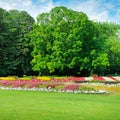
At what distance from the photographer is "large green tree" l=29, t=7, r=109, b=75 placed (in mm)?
49719

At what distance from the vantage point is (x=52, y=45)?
51188 mm

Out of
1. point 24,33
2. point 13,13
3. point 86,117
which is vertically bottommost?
point 86,117

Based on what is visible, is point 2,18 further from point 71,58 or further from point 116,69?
point 116,69

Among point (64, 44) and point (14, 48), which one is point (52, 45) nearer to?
point (64, 44)

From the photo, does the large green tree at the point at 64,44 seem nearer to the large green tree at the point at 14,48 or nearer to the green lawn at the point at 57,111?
the large green tree at the point at 14,48

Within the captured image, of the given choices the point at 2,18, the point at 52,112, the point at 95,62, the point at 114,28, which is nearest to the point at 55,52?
the point at 95,62

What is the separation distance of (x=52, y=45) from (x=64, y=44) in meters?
1.98

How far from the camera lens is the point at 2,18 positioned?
54.0 meters

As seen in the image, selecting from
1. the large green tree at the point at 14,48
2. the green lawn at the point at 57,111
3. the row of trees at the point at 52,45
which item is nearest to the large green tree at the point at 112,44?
the row of trees at the point at 52,45

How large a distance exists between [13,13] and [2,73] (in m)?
13.1

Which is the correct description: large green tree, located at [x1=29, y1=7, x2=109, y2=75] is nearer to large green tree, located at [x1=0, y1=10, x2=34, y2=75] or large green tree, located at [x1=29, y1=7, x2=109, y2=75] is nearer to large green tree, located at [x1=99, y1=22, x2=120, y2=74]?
large green tree, located at [x1=0, y1=10, x2=34, y2=75]

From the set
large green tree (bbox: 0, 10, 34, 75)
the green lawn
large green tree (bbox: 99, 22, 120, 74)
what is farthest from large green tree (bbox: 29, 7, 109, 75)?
the green lawn

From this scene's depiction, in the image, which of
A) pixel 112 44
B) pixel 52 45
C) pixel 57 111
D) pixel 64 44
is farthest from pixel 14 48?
pixel 57 111

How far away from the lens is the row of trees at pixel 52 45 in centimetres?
4997
